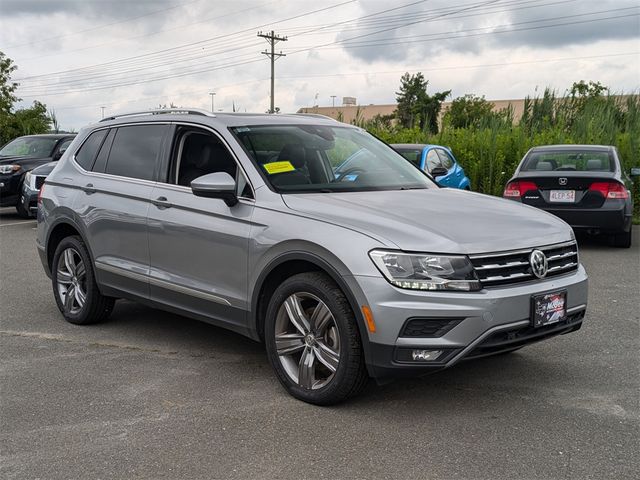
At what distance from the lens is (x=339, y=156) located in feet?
17.7

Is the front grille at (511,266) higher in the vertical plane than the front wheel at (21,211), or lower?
higher

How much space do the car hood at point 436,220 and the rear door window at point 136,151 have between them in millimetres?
1507

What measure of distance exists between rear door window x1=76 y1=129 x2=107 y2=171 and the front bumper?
3.34 m

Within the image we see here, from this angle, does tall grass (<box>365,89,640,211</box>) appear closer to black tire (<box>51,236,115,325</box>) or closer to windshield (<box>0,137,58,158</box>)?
windshield (<box>0,137,58,158</box>)

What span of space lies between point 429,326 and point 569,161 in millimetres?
8735

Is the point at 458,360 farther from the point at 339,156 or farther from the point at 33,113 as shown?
the point at 33,113

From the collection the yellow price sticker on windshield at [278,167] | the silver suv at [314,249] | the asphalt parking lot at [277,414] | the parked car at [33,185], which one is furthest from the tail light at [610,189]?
the parked car at [33,185]

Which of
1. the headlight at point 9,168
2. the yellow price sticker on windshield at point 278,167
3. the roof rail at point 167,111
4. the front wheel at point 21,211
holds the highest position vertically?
the roof rail at point 167,111

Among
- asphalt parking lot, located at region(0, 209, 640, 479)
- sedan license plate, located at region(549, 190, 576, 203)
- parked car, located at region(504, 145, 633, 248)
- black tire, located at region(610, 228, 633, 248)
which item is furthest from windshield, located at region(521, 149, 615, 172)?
asphalt parking lot, located at region(0, 209, 640, 479)

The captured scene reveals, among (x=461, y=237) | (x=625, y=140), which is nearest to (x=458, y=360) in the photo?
(x=461, y=237)

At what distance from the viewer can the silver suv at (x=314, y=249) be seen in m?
3.95

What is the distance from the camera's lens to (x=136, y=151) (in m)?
5.90

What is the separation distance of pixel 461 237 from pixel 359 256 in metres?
0.56

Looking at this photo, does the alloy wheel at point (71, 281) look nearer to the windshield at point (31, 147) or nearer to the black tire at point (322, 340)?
the black tire at point (322, 340)
